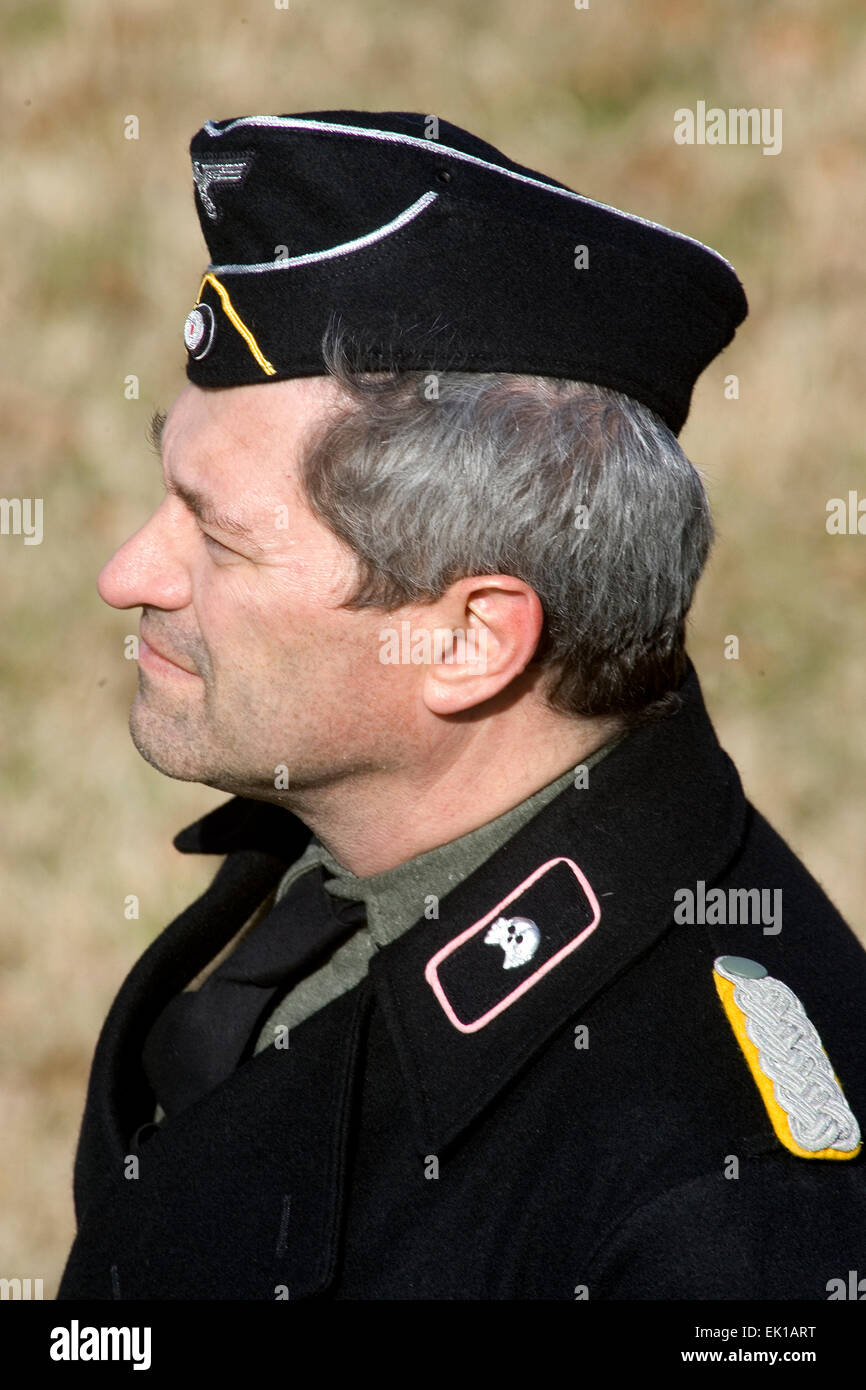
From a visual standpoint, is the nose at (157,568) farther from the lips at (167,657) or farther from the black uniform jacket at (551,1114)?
the black uniform jacket at (551,1114)

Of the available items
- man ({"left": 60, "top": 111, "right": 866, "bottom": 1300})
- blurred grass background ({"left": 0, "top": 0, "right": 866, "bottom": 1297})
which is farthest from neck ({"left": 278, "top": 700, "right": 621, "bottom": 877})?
blurred grass background ({"left": 0, "top": 0, "right": 866, "bottom": 1297})

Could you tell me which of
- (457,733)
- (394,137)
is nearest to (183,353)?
(394,137)

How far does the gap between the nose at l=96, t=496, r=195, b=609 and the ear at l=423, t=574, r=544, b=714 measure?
1.54ft

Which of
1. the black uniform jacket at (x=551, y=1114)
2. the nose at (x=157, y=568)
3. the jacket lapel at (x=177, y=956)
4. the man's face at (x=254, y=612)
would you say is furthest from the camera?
the jacket lapel at (x=177, y=956)

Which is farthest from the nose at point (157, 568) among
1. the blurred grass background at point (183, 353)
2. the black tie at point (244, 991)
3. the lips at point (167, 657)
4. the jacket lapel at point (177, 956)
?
the blurred grass background at point (183, 353)

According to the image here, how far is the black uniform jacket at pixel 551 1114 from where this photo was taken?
202cm

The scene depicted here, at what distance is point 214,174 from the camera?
2.49 meters

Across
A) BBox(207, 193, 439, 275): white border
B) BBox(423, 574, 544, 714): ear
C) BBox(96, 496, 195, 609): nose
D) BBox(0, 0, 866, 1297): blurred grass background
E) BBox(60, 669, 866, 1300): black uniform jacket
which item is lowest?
BBox(60, 669, 866, 1300): black uniform jacket

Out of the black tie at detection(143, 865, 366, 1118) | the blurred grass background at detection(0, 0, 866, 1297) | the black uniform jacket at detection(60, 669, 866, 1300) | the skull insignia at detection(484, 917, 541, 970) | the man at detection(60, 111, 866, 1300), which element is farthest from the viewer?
the blurred grass background at detection(0, 0, 866, 1297)

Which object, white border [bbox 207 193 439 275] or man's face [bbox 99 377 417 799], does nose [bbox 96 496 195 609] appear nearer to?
man's face [bbox 99 377 417 799]

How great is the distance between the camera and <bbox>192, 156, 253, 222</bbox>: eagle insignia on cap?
2.44 metres

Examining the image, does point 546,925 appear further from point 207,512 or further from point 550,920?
point 207,512

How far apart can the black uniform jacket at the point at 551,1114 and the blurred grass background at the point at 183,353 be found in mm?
2870
